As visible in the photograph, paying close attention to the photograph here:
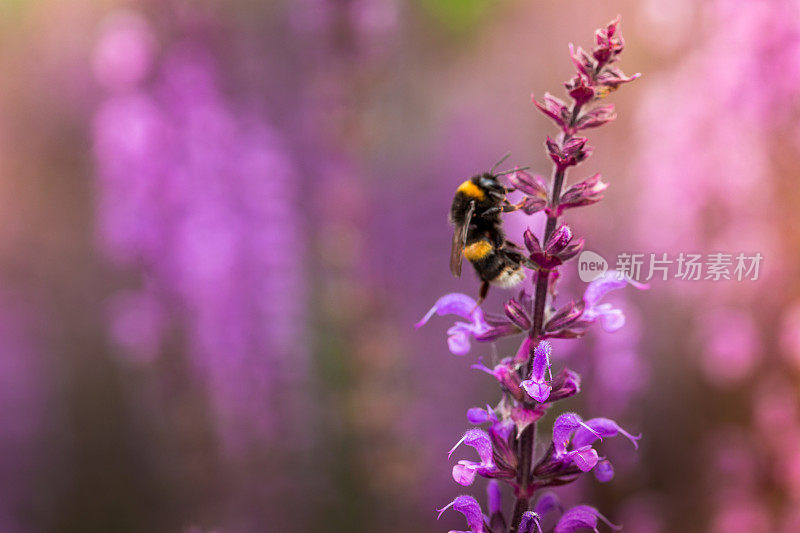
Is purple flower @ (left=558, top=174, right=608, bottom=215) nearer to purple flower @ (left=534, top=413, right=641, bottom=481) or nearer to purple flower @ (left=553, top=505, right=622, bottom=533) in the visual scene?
purple flower @ (left=534, top=413, right=641, bottom=481)

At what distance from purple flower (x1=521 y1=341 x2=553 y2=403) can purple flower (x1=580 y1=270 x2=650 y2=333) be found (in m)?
0.14

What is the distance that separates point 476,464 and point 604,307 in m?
0.36

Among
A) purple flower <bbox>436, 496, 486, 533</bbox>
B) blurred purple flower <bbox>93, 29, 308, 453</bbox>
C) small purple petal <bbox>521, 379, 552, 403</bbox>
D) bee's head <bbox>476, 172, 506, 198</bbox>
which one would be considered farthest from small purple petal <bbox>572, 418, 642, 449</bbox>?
blurred purple flower <bbox>93, 29, 308, 453</bbox>

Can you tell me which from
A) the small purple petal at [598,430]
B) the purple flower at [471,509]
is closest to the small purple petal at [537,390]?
the small purple petal at [598,430]

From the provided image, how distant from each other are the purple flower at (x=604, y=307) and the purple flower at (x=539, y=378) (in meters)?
0.14

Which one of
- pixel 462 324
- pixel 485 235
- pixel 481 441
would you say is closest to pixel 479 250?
pixel 485 235

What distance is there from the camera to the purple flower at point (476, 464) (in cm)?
114

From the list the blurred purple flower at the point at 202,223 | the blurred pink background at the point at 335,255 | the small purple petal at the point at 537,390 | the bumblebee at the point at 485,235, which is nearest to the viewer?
the small purple petal at the point at 537,390

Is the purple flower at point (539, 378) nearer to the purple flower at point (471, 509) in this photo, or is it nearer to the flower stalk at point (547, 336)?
the flower stalk at point (547, 336)

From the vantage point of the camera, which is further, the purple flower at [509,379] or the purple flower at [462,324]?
the purple flower at [462,324]

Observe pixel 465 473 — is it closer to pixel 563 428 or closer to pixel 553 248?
pixel 563 428

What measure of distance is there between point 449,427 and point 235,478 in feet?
3.50

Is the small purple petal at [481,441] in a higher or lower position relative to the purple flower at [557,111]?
lower

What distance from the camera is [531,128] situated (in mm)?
4094
